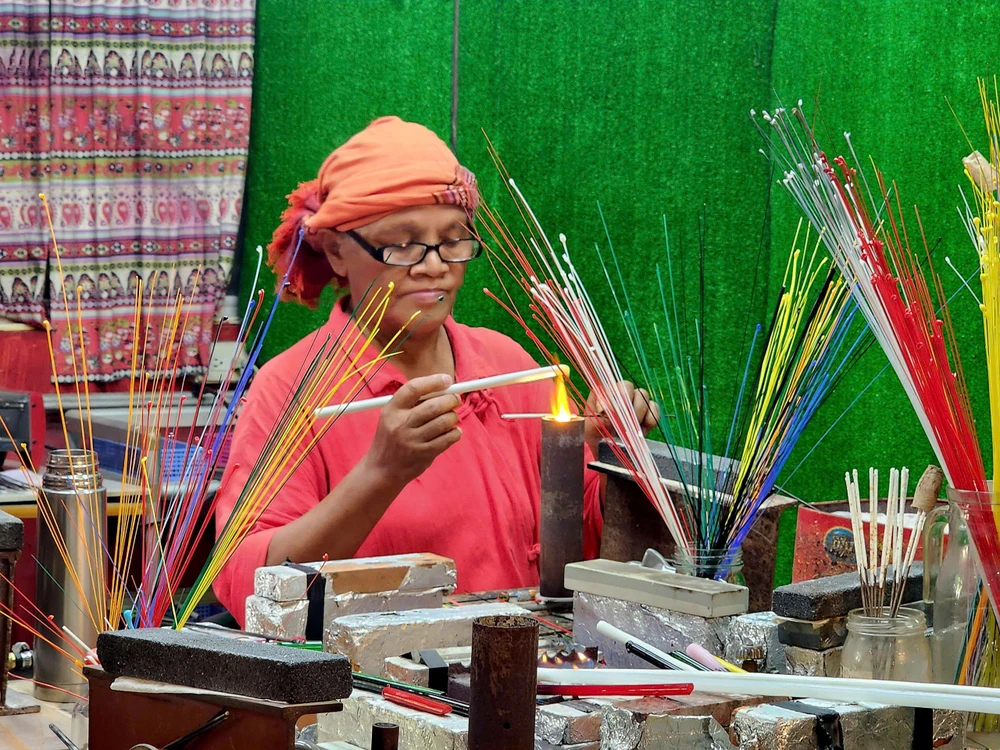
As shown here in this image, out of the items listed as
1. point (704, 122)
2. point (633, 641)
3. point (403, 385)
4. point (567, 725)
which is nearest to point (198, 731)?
point (567, 725)

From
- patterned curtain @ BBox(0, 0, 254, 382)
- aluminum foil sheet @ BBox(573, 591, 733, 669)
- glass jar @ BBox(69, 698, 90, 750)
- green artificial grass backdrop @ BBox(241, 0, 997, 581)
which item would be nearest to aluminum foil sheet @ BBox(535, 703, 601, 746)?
aluminum foil sheet @ BBox(573, 591, 733, 669)

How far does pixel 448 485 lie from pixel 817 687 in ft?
3.92

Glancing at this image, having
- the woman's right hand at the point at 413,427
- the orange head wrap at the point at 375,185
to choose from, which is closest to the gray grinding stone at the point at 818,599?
the woman's right hand at the point at 413,427

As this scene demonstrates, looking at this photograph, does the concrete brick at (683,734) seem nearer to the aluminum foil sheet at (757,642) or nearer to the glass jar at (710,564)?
the aluminum foil sheet at (757,642)

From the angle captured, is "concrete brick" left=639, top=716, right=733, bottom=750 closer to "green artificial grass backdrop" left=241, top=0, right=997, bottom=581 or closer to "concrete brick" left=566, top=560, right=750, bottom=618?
"concrete brick" left=566, top=560, right=750, bottom=618

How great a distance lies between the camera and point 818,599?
1.49m

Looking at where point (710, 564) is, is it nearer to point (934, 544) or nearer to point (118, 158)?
point (934, 544)

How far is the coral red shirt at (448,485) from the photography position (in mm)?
2324

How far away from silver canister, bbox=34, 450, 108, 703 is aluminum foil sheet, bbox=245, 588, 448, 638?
21cm

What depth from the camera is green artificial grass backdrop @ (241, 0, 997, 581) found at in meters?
2.54

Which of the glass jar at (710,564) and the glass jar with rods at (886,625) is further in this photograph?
the glass jar at (710,564)

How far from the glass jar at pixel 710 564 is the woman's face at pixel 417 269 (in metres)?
0.88

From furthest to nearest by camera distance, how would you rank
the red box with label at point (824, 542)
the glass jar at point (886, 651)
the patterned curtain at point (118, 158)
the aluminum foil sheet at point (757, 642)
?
the patterned curtain at point (118, 158) < the red box with label at point (824, 542) < the aluminum foil sheet at point (757, 642) < the glass jar at point (886, 651)

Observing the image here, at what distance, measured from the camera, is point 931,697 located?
1275 mm
